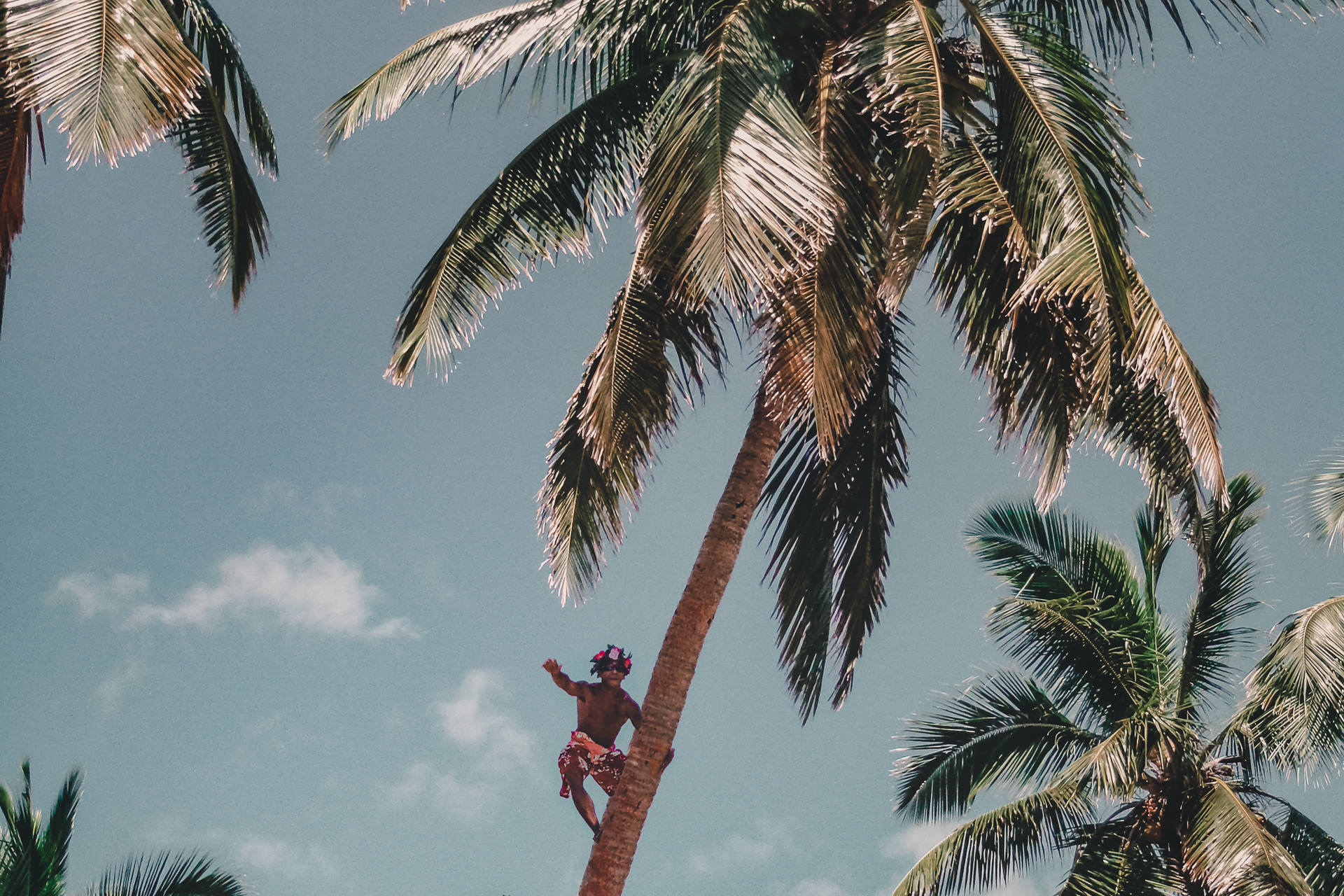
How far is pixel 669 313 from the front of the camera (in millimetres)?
7898

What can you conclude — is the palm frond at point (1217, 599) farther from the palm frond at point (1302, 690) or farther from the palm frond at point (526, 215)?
the palm frond at point (526, 215)

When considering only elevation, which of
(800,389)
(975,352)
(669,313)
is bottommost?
(800,389)

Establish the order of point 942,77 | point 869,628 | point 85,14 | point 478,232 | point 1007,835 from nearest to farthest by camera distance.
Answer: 1. point 85,14
2. point 942,77
3. point 478,232
4. point 869,628
5. point 1007,835

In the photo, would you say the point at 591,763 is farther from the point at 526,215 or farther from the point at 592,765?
the point at 526,215

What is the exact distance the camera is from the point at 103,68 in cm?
638

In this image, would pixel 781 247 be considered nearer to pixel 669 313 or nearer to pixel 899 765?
pixel 669 313

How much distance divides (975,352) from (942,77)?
1.69 meters

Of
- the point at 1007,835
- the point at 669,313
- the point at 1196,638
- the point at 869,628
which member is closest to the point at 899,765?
the point at 1007,835

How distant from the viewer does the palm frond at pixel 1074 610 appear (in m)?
12.8

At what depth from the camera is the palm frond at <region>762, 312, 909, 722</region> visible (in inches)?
341

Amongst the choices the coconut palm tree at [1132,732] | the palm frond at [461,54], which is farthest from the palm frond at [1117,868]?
the palm frond at [461,54]

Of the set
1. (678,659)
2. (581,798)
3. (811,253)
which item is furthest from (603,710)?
(811,253)

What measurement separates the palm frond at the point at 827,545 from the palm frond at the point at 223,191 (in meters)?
4.02

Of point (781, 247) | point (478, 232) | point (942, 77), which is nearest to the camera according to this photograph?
point (781, 247)
